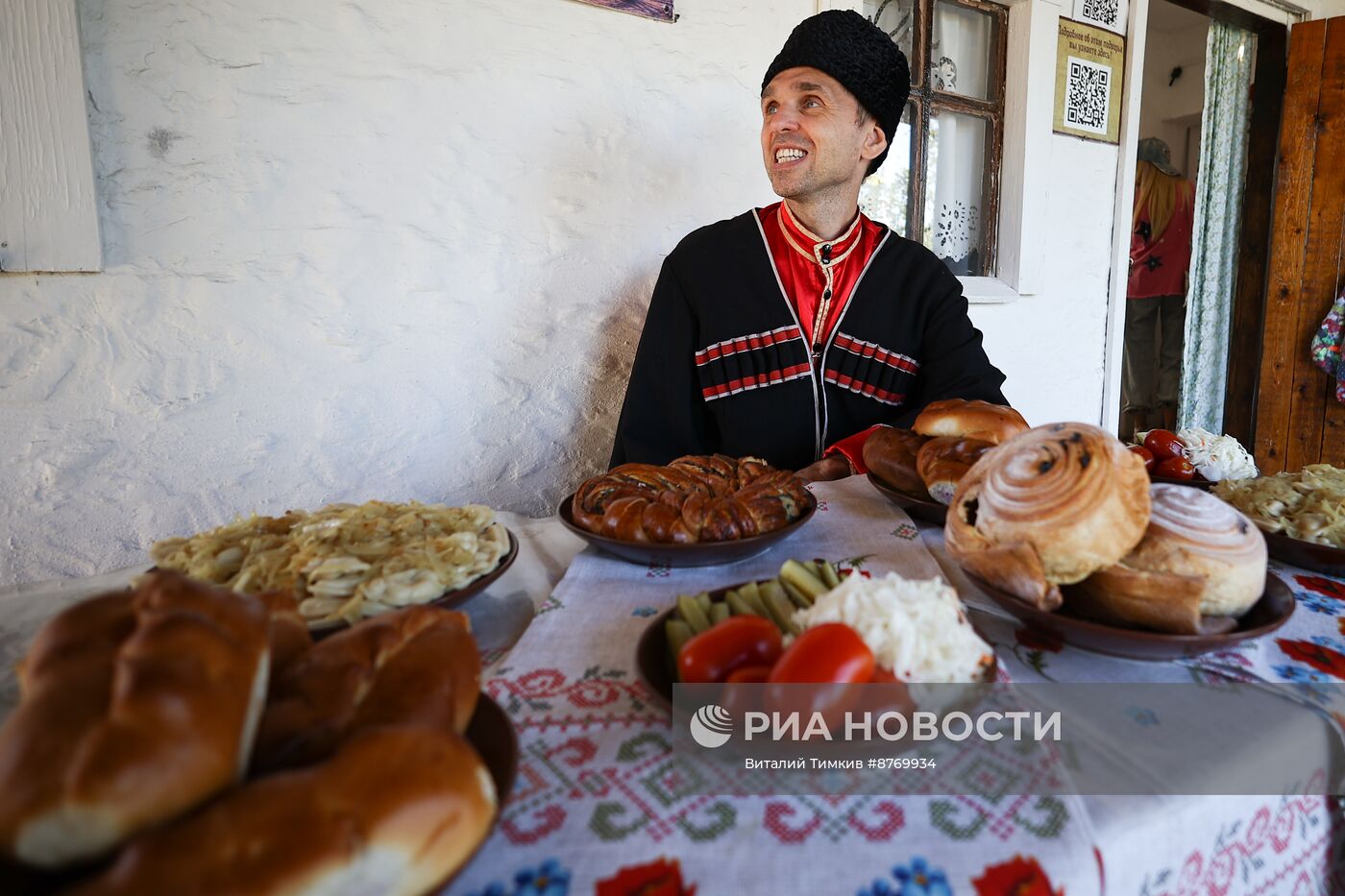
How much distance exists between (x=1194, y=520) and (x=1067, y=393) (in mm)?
3402

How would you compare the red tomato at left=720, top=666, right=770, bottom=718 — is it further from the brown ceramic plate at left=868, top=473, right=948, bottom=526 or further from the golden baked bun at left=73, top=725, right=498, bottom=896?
the brown ceramic plate at left=868, top=473, right=948, bottom=526

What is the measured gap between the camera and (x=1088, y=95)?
143 inches

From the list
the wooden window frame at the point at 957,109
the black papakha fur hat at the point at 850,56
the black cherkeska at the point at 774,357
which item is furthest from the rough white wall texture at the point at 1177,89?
the black cherkeska at the point at 774,357

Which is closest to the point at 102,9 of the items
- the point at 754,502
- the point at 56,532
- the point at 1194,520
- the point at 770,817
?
the point at 56,532

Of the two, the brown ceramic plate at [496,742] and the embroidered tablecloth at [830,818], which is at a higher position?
the brown ceramic plate at [496,742]

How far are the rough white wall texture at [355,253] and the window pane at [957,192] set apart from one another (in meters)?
1.08

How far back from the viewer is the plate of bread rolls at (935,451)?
132 centimetres

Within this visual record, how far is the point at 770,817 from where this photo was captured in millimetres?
631

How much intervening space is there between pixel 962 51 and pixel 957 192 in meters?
0.66

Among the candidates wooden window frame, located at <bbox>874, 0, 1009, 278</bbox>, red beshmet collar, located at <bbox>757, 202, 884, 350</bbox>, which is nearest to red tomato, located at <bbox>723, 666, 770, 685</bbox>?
red beshmet collar, located at <bbox>757, 202, 884, 350</bbox>

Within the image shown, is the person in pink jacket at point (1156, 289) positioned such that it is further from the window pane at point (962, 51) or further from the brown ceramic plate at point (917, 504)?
the brown ceramic plate at point (917, 504)

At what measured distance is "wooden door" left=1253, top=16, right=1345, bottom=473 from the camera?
4.06m

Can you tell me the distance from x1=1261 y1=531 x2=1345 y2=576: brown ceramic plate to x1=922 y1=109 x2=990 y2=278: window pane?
103 inches

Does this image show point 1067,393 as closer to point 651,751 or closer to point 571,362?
point 571,362
